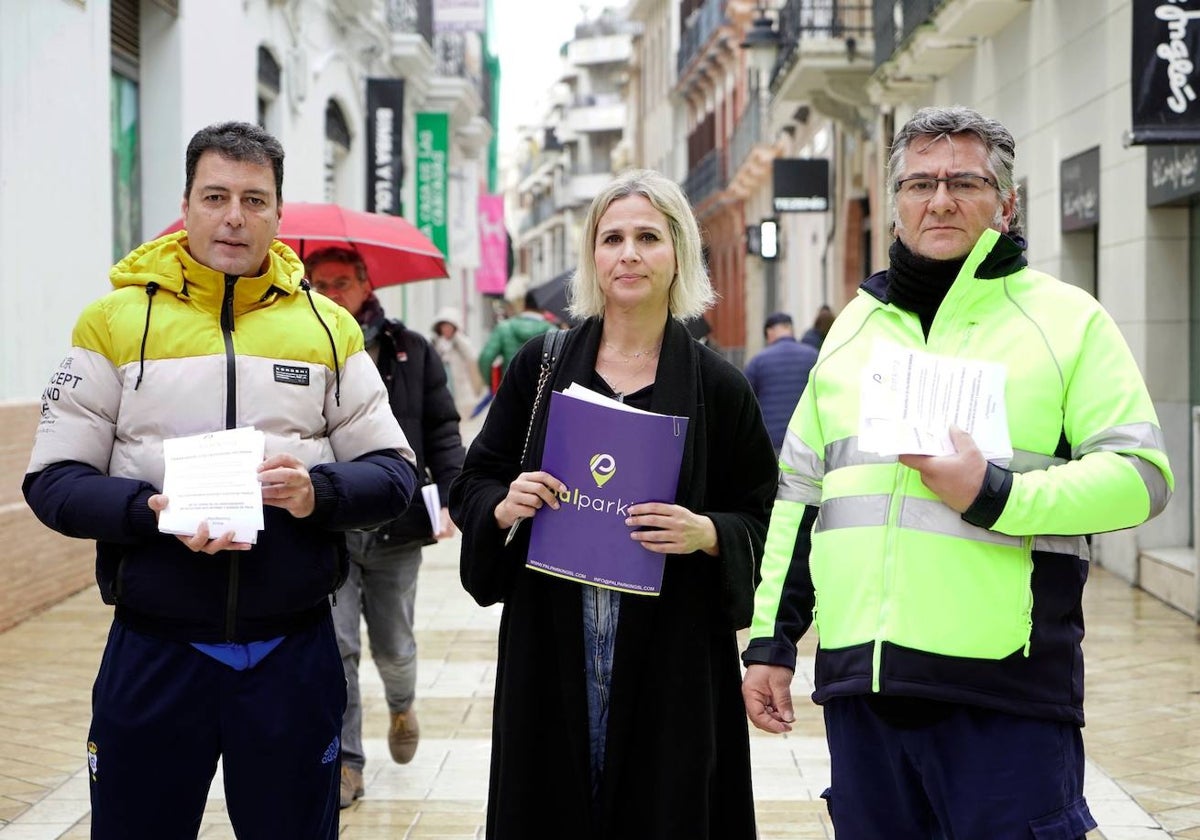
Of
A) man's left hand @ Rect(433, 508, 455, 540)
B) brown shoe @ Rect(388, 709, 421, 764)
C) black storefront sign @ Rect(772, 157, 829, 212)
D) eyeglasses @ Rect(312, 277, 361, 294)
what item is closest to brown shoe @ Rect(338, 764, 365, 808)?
brown shoe @ Rect(388, 709, 421, 764)

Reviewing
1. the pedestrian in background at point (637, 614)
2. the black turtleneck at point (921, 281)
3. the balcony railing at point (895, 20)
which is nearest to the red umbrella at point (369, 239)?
the pedestrian in background at point (637, 614)

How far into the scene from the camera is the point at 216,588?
11.4 feet

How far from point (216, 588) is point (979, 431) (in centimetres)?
155

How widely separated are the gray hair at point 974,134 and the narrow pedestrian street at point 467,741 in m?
1.29

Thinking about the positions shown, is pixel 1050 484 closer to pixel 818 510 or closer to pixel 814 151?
pixel 818 510

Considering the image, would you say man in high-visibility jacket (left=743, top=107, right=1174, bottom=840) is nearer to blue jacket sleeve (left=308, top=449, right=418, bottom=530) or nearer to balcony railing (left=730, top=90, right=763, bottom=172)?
blue jacket sleeve (left=308, top=449, right=418, bottom=530)

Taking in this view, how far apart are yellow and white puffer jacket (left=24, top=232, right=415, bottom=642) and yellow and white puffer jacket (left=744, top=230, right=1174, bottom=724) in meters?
1.08

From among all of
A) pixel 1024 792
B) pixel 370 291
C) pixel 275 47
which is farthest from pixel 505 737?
pixel 275 47

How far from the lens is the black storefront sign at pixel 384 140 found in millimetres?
22328

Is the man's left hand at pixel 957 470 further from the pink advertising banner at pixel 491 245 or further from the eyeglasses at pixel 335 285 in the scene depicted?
the pink advertising banner at pixel 491 245

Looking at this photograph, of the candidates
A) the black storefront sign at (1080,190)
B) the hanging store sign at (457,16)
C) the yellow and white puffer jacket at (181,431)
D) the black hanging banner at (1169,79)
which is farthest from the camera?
the hanging store sign at (457,16)

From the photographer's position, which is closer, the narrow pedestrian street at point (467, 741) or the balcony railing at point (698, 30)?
the narrow pedestrian street at point (467, 741)

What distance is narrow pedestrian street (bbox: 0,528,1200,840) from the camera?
5828 millimetres

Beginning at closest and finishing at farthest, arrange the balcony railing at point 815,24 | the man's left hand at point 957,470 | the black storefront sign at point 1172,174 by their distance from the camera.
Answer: the man's left hand at point 957,470
the black storefront sign at point 1172,174
the balcony railing at point 815,24
